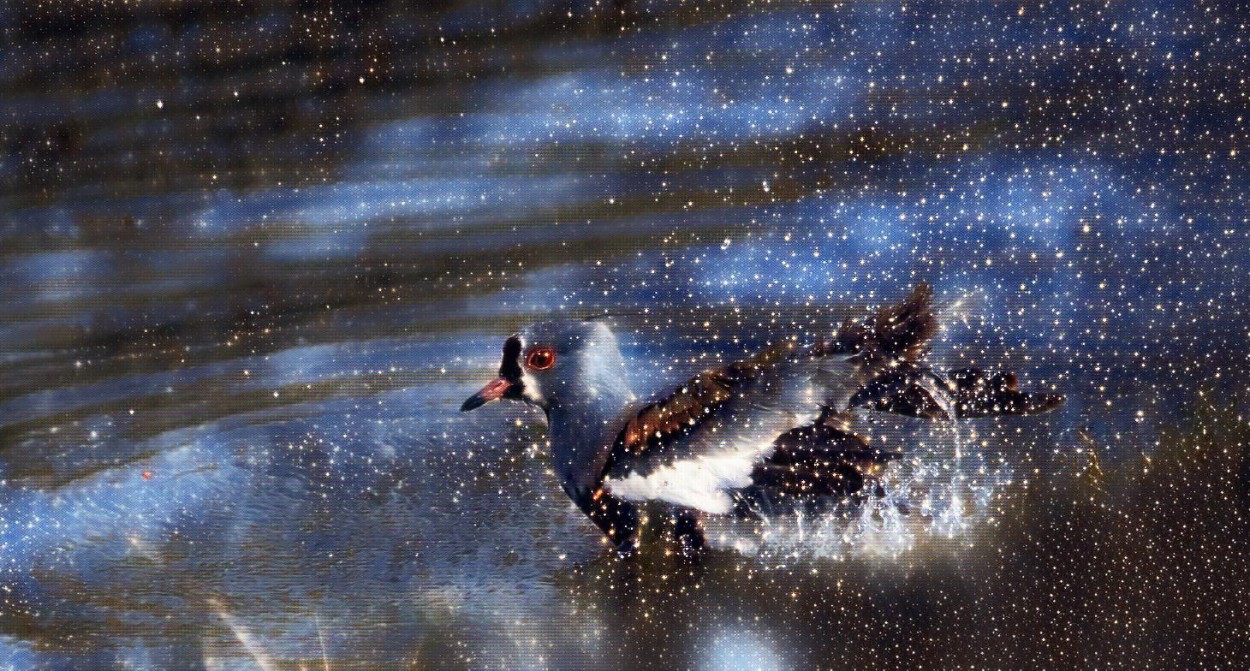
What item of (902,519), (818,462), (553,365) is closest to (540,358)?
(553,365)

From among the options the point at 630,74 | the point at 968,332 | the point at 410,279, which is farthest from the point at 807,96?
the point at 410,279

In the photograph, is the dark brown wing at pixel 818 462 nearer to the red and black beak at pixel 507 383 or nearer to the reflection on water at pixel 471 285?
the reflection on water at pixel 471 285

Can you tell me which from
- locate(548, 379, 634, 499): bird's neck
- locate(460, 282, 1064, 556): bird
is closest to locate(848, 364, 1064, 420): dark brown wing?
locate(460, 282, 1064, 556): bird

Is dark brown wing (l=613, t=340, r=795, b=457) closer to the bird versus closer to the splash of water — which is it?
the bird

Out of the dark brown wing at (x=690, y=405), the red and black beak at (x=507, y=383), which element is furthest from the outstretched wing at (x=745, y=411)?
the red and black beak at (x=507, y=383)

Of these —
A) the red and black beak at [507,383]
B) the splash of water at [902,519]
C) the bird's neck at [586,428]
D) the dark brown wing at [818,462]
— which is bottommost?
the splash of water at [902,519]

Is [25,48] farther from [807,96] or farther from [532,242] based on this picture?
[807,96]

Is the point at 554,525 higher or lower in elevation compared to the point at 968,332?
lower

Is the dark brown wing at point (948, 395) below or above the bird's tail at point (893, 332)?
below
